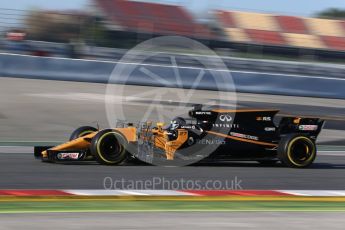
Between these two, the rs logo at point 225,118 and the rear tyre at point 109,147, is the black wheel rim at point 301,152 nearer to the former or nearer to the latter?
the rs logo at point 225,118

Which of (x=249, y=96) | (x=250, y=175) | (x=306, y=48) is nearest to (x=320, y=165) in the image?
(x=250, y=175)

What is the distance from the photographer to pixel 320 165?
11.5 m

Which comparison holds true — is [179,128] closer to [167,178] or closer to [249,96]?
[167,178]

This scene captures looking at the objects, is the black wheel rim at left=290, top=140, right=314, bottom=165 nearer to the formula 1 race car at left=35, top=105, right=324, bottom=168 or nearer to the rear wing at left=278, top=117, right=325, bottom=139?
the formula 1 race car at left=35, top=105, right=324, bottom=168

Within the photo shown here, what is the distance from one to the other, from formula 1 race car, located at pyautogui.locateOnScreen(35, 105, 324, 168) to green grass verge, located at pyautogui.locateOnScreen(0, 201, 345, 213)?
284 cm

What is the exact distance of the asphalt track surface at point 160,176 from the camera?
27.6ft

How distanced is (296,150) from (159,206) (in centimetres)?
422

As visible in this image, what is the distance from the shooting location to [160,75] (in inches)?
830

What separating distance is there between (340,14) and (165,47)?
1465 inches

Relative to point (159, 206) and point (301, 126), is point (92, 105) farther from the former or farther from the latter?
point (159, 206)

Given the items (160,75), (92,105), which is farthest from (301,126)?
(160,75)

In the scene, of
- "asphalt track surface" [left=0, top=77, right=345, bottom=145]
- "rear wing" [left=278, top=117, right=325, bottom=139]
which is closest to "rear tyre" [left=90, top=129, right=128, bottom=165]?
"rear wing" [left=278, top=117, right=325, bottom=139]

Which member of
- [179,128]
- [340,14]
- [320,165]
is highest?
[340,14]

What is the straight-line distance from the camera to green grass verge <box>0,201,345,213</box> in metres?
6.55
